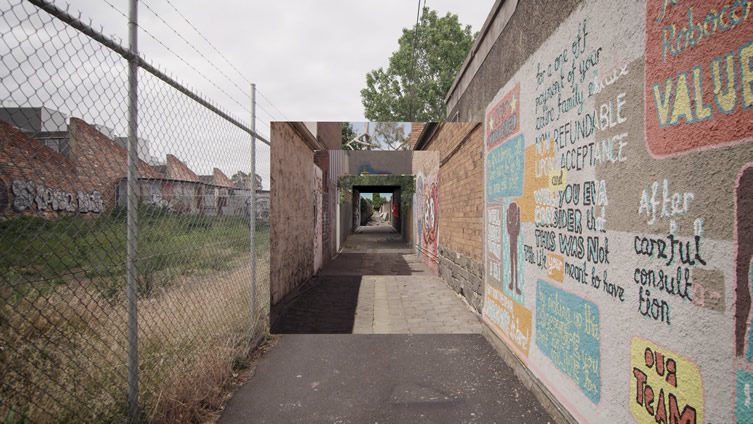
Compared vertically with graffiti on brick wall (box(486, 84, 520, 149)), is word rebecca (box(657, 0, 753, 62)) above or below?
below

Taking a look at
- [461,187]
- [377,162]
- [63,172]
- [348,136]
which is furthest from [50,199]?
[348,136]

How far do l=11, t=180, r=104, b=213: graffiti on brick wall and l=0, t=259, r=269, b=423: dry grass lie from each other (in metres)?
0.47

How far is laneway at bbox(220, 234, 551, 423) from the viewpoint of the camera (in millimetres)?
2881

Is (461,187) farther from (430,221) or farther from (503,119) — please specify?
(430,221)

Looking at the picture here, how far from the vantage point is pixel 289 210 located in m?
6.53

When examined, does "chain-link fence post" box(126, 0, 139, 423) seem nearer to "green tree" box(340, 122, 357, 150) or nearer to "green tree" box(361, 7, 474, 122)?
"green tree" box(340, 122, 357, 150)

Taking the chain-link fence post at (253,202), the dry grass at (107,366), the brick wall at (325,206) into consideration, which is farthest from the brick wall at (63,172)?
the brick wall at (325,206)

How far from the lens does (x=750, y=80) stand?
4.25 ft

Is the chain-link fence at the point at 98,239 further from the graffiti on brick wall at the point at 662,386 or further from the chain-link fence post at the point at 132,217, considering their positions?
the graffiti on brick wall at the point at 662,386

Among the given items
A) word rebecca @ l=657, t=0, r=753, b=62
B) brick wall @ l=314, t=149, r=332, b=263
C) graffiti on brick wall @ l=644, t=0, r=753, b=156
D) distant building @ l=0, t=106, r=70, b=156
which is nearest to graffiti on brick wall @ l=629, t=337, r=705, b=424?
graffiti on brick wall @ l=644, t=0, r=753, b=156

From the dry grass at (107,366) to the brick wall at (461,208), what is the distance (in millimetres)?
3069

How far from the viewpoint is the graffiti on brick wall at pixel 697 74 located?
1327 mm

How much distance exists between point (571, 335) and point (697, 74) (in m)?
1.73

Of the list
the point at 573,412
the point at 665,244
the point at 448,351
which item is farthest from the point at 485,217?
the point at 665,244
